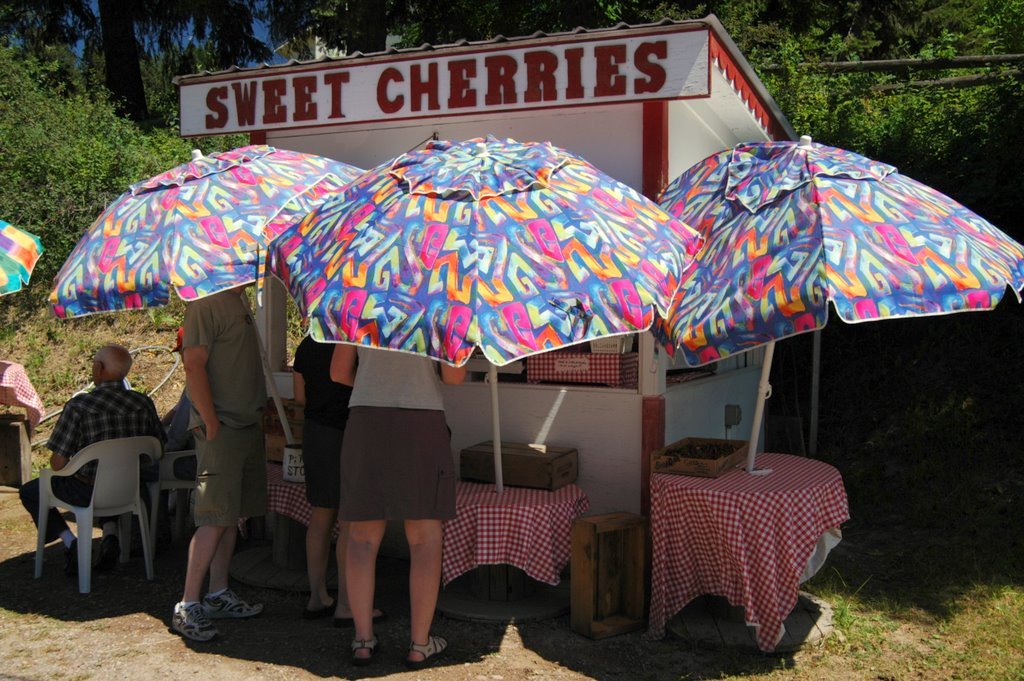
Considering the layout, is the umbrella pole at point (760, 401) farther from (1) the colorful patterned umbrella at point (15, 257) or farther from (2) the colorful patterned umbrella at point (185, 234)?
(1) the colorful patterned umbrella at point (15, 257)

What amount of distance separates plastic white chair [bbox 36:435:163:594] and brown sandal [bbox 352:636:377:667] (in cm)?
193

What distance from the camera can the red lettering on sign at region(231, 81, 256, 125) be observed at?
6.56 meters

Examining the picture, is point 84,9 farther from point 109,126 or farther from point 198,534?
point 198,534

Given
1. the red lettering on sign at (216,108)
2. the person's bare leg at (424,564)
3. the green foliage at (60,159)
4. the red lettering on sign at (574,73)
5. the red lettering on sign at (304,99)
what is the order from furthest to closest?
the green foliage at (60,159) < the red lettering on sign at (216,108) < the red lettering on sign at (304,99) < the red lettering on sign at (574,73) < the person's bare leg at (424,564)

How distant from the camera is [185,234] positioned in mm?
4484

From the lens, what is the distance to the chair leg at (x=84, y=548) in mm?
5383

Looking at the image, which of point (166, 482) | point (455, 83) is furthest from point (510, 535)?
point (455, 83)

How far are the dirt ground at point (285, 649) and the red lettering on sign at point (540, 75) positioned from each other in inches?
116

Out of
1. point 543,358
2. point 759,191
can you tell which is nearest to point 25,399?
point 543,358

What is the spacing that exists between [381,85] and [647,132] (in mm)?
1737

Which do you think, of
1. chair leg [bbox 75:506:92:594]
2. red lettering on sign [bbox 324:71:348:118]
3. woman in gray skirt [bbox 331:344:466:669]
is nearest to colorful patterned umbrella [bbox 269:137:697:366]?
woman in gray skirt [bbox 331:344:466:669]

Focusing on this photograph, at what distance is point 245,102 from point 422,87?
1398mm

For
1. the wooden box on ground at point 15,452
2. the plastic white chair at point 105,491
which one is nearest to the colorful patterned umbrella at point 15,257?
the plastic white chair at point 105,491

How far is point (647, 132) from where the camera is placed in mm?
5609
